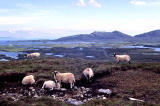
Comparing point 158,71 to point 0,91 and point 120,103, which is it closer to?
point 120,103

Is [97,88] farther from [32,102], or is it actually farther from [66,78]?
[32,102]

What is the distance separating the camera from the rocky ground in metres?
16.4

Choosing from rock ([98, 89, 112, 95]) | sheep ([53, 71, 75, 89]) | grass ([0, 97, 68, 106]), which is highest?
sheep ([53, 71, 75, 89])

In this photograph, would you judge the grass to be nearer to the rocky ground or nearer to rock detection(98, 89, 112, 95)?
the rocky ground

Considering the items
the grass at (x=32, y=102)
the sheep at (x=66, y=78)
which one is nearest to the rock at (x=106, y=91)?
the sheep at (x=66, y=78)

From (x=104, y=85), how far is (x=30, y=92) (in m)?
6.96

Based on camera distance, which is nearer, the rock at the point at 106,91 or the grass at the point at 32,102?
the grass at the point at 32,102

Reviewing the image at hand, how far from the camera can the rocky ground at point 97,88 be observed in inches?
645

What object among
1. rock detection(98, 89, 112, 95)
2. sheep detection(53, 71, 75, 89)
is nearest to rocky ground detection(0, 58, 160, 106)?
rock detection(98, 89, 112, 95)

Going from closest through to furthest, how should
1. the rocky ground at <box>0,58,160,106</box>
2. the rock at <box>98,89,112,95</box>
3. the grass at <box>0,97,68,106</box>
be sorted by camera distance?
the grass at <box>0,97,68,106</box> < the rocky ground at <box>0,58,160,106</box> < the rock at <box>98,89,112,95</box>

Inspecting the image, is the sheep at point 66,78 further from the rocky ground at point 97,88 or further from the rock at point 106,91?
the rock at point 106,91

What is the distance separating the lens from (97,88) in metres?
21.2

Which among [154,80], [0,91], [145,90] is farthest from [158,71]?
[0,91]

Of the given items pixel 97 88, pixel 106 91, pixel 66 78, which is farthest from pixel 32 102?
pixel 97 88
